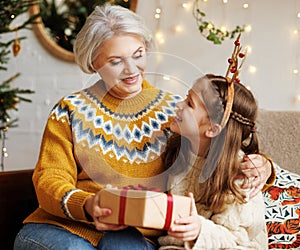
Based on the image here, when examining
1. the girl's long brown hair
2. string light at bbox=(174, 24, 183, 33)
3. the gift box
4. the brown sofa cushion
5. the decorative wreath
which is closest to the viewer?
the gift box

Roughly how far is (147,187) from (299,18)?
149 cm

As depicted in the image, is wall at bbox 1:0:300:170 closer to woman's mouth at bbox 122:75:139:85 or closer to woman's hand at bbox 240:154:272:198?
woman's hand at bbox 240:154:272:198

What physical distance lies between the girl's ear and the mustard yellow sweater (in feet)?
0.32

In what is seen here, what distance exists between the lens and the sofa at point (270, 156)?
71.7 inches

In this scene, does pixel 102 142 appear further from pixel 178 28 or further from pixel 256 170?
pixel 178 28

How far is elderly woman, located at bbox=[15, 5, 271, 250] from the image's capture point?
4.22 feet

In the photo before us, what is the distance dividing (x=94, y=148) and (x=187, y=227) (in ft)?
0.95

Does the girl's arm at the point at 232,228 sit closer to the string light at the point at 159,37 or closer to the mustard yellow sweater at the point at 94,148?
the mustard yellow sweater at the point at 94,148

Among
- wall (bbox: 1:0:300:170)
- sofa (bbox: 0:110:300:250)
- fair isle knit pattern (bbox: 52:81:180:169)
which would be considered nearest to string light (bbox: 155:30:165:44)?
wall (bbox: 1:0:300:170)

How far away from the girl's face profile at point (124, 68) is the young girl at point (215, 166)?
5.3 inches

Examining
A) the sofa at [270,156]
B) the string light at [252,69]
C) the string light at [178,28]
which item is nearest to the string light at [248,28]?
the string light at [252,69]

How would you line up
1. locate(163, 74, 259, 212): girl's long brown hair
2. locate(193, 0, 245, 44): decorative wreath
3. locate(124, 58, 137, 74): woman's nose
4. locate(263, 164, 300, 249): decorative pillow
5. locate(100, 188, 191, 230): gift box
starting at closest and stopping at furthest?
locate(100, 188, 191, 230): gift box, locate(124, 58, 137, 74): woman's nose, locate(163, 74, 259, 212): girl's long brown hair, locate(263, 164, 300, 249): decorative pillow, locate(193, 0, 245, 44): decorative wreath

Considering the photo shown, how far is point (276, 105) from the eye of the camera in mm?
2469

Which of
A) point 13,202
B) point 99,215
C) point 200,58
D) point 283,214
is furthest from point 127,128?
point 200,58
